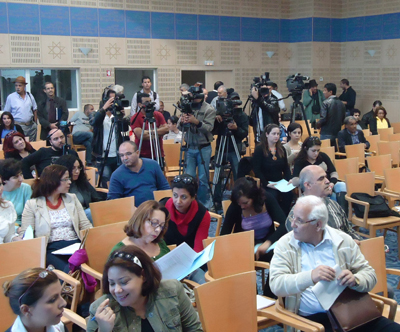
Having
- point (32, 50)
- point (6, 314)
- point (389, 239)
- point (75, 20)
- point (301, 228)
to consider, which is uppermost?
point (75, 20)

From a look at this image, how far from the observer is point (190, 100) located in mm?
5938

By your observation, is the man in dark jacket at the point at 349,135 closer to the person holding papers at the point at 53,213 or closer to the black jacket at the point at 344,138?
the black jacket at the point at 344,138

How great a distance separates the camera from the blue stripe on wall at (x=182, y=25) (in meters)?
9.62

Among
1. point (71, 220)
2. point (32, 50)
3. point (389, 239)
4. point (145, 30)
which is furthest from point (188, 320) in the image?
point (145, 30)

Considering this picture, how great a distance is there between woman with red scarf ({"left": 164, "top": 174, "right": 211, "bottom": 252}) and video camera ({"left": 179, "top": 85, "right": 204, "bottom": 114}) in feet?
7.56

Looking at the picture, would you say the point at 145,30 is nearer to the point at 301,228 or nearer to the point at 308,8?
the point at 308,8

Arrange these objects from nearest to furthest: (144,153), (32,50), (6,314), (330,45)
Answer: (6,314) < (144,153) < (32,50) < (330,45)

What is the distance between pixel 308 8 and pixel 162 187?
9.32 metres

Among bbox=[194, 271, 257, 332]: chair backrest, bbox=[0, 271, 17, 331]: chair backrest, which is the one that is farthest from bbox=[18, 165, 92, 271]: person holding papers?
bbox=[194, 271, 257, 332]: chair backrest

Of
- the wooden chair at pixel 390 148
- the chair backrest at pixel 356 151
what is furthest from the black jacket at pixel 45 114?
the wooden chair at pixel 390 148

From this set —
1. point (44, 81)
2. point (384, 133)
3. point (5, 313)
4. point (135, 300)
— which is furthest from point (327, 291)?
point (44, 81)

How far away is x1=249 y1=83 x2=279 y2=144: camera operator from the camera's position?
6.90m

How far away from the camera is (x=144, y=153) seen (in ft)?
20.6

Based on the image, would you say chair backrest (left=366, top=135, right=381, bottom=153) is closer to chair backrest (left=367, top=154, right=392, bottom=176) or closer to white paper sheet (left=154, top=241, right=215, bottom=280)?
chair backrest (left=367, top=154, right=392, bottom=176)
